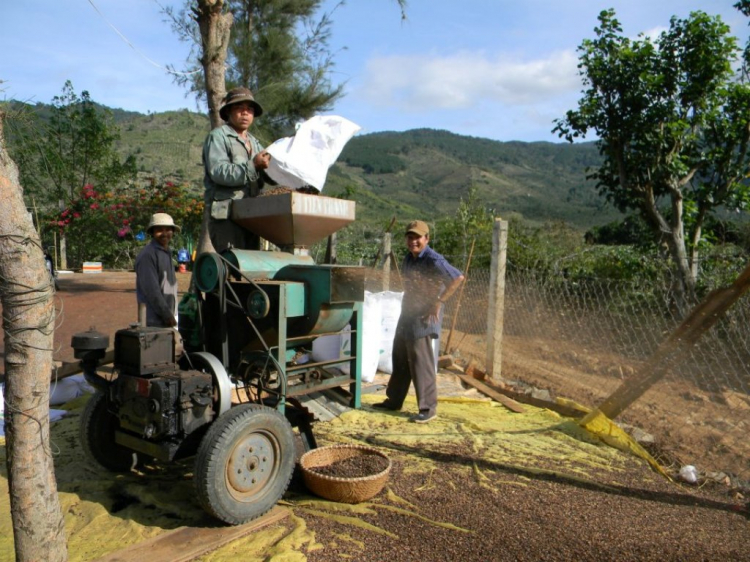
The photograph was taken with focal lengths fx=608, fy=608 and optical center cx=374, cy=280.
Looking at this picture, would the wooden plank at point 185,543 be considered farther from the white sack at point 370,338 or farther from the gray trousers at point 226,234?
the white sack at point 370,338

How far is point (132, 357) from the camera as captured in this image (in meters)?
3.29

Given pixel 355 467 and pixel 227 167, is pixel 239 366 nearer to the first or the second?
pixel 355 467

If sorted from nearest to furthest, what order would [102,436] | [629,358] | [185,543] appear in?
[185,543] < [102,436] < [629,358]

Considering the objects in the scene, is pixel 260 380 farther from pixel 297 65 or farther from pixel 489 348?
pixel 297 65

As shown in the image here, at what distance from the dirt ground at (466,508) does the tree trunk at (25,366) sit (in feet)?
0.42

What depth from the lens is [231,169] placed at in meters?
4.01

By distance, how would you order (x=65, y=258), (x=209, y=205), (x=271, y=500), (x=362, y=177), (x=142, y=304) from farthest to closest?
(x=362, y=177)
(x=65, y=258)
(x=142, y=304)
(x=209, y=205)
(x=271, y=500)

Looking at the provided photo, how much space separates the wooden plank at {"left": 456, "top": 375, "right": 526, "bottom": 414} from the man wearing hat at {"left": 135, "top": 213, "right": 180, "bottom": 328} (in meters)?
2.99

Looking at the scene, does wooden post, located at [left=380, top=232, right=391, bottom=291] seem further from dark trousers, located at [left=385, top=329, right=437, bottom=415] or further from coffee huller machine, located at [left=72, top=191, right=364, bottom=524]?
coffee huller machine, located at [left=72, top=191, right=364, bottom=524]

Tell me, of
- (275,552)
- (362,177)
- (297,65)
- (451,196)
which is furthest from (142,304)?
(362,177)

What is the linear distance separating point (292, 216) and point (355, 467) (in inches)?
63.9

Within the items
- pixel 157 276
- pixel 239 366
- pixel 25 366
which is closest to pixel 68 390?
pixel 157 276

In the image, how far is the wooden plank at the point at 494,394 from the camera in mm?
5457

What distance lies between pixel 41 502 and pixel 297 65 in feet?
38.8
